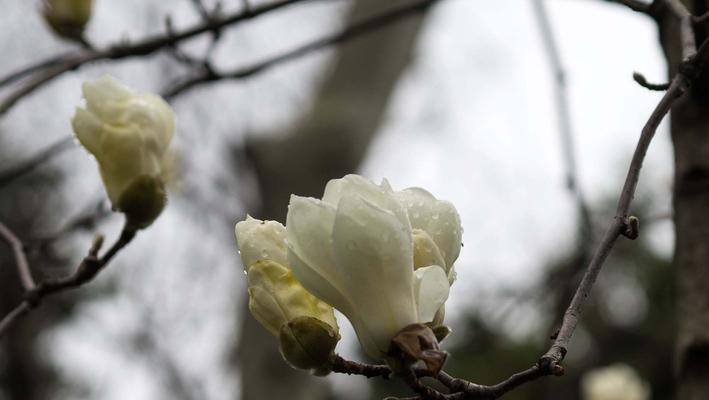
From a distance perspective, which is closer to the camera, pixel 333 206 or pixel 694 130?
pixel 333 206

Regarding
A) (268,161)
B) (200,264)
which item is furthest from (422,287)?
(200,264)

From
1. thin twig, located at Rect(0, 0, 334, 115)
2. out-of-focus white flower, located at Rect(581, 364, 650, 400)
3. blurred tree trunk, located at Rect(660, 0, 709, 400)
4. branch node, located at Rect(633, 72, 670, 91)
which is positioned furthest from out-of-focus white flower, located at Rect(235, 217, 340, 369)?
out-of-focus white flower, located at Rect(581, 364, 650, 400)

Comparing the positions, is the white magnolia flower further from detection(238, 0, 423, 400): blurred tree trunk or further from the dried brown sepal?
detection(238, 0, 423, 400): blurred tree trunk

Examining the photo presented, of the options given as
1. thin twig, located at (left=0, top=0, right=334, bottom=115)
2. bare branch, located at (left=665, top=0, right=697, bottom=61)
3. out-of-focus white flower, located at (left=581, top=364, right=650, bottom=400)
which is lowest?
out-of-focus white flower, located at (left=581, top=364, right=650, bottom=400)

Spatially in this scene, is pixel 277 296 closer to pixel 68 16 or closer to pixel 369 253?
pixel 369 253

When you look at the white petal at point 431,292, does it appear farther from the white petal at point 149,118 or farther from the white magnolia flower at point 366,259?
the white petal at point 149,118

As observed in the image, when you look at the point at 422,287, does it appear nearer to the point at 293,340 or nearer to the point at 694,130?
the point at 293,340

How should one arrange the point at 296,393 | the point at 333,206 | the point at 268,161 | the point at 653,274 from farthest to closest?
the point at 653,274
the point at 268,161
the point at 296,393
the point at 333,206

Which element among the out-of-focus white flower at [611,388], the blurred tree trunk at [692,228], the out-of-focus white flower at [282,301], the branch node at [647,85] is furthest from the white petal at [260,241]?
the out-of-focus white flower at [611,388]
